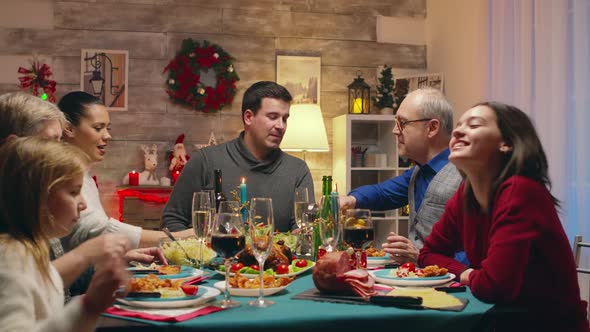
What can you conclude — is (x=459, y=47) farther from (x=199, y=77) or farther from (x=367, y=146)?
(x=199, y=77)

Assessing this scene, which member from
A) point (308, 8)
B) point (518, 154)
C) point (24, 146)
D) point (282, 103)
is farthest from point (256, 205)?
point (308, 8)

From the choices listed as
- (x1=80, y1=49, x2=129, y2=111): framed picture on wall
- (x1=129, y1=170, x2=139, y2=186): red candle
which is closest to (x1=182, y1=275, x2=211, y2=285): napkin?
(x1=129, y1=170, x2=139, y2=186): red candle

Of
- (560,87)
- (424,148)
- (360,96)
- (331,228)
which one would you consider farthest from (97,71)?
(331,228)

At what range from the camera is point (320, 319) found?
137cm

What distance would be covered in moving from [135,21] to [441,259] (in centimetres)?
398

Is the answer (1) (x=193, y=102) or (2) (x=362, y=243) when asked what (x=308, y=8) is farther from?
(2) (x=362, y=243)

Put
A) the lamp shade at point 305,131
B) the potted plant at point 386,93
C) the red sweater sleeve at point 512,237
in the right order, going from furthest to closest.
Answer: the potted plant at point 386,93 → the lamp shade at point 305,131 → the red sweater sleeve at point 512,237

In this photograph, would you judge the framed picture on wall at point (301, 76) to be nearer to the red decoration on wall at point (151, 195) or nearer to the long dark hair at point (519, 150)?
the red decoration on wall at point (151, 195)

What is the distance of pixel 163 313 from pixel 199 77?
4042 millimetres

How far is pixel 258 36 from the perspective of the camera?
17.7 ft

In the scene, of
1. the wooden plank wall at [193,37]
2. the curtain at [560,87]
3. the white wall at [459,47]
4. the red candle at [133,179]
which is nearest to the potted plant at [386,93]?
the wooden plank wall at [193,37]

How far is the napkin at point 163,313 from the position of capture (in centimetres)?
132

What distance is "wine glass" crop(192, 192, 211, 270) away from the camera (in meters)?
1.96

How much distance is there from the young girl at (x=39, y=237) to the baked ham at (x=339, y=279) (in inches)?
23.0
